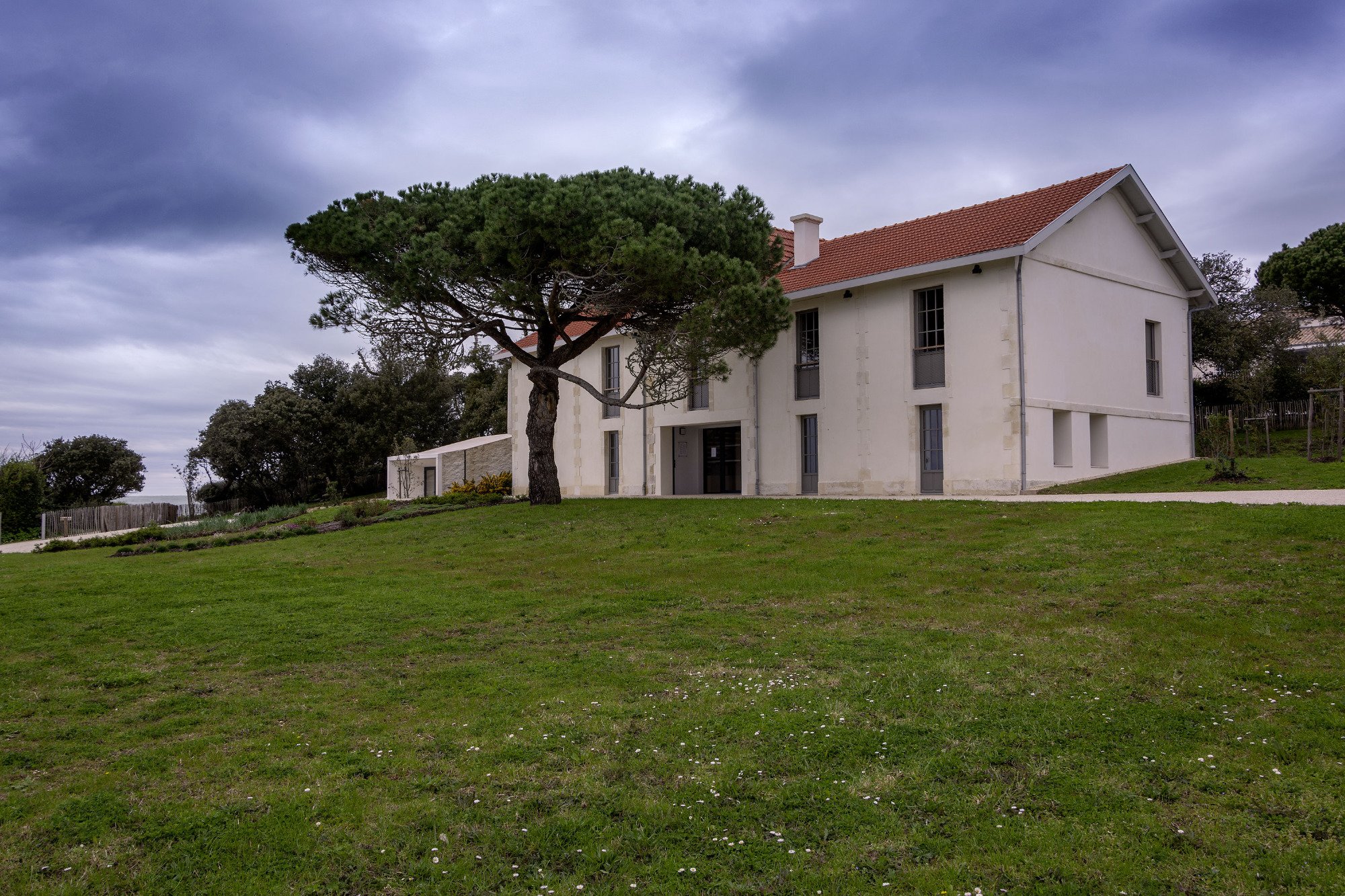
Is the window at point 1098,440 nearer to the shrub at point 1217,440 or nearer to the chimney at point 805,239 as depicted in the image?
the shrub at point 1217,440

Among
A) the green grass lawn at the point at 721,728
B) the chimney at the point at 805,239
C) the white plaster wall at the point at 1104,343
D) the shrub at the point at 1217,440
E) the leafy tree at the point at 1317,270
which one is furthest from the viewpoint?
the leafy tree at the point at 1317,270

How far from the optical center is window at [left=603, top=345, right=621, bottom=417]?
100ft

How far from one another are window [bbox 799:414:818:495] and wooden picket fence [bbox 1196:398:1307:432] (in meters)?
13.5

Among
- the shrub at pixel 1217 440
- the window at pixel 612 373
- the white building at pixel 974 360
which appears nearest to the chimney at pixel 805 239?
the white building at pixel 974 360

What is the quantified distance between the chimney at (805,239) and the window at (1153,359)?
30.1 ft

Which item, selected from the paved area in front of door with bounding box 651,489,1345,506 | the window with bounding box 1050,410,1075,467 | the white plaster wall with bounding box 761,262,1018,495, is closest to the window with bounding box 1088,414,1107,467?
the window with bounding box 1050,410,1075,467

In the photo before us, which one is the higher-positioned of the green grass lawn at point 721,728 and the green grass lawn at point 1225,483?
the green grass lawn at point 1225,483

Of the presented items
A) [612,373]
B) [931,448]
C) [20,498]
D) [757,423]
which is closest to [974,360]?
[931,448]

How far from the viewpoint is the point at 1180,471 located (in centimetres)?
2162

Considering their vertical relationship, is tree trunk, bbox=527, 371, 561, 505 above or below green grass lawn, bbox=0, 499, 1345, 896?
above

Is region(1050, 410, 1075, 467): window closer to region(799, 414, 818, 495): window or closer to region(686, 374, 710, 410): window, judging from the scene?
region(799, 414, 818, 495): window

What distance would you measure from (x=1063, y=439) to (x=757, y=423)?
788 cm

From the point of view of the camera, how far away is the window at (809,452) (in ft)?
81.4

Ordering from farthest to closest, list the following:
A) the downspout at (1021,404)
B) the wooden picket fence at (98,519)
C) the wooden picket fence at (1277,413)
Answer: the wooden picket fence at (98,519) → the wooden picket fence at (1277,413) → the downspout at (1021,404)
